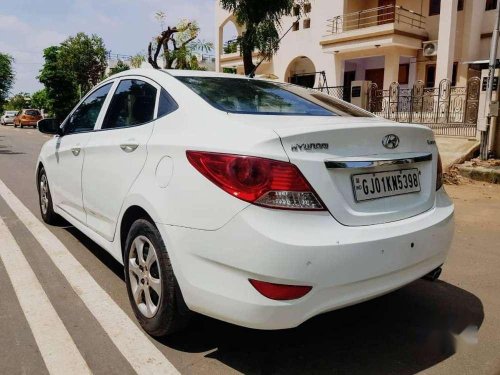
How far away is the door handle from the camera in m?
2.98

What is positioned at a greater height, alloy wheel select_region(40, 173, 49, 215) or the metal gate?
the metal gate

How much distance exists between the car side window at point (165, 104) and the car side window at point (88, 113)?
41.5 inches

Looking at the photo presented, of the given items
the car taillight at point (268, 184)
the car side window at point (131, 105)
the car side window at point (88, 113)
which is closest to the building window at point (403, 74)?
the car side window at point (88, 113)

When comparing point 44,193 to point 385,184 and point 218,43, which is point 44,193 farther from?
point 218,43

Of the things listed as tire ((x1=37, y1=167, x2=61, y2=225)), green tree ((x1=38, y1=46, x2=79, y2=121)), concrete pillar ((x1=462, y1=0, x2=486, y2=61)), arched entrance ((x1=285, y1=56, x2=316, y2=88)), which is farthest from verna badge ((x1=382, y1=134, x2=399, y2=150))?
green tree ((x1=38, y1=46, x2=79, y2=121))

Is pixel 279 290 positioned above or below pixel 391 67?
below

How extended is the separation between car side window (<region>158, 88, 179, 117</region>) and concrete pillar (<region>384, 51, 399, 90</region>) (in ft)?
62.8

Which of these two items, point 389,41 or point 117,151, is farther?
point 389,41


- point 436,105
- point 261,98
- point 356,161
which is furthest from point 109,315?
point 436,105

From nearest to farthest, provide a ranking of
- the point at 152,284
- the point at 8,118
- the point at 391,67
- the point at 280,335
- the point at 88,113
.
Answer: the point at 152,284, the point at 280,335, the point at 88,113, the point at 391,67, the point at 8,118

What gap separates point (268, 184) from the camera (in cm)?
222

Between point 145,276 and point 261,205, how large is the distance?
103 centimetres

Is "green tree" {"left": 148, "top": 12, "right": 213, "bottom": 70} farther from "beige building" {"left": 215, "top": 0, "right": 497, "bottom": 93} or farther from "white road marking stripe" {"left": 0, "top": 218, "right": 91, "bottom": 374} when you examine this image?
"white road marking stripe" {"left": 0, "top": 218, "right": 91, "bottom": 374}

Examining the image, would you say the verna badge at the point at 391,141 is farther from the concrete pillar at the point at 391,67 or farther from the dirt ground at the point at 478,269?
the concrete pillar at the point at 391,67
